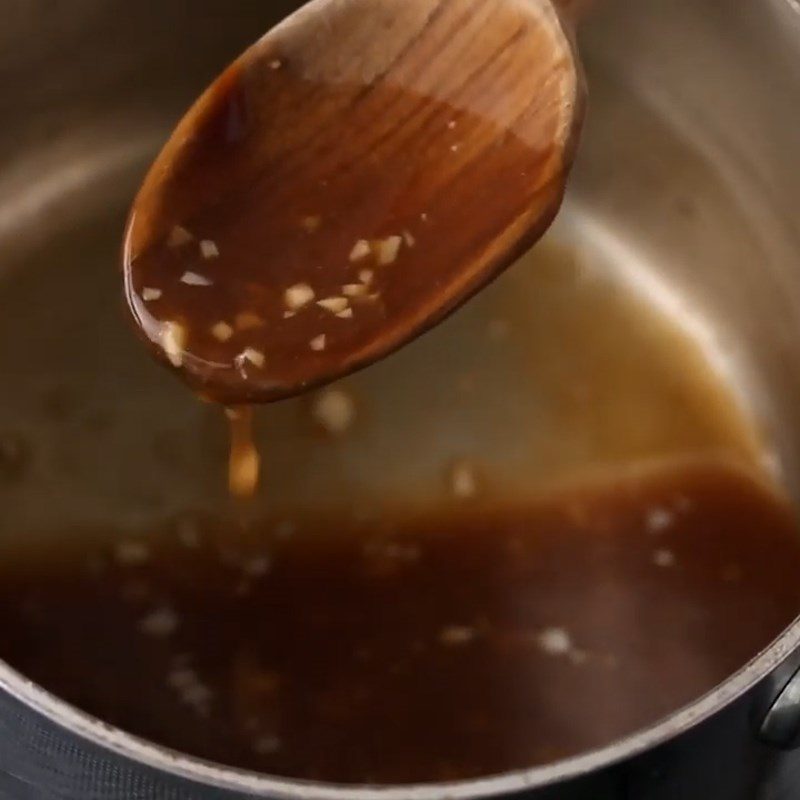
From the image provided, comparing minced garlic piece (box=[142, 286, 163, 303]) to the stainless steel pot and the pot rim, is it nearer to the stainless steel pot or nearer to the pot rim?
the stainless steel pot

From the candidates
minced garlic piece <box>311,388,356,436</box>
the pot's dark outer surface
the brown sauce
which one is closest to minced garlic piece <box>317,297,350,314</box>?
the brown sauce

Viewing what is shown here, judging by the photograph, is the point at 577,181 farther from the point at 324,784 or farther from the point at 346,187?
the point at 324,784

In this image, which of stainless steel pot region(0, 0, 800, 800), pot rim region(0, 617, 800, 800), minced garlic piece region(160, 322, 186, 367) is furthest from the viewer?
stainless steel pot region(0, 0, 800, 800)

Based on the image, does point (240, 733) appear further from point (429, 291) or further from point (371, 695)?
point (429, 291)

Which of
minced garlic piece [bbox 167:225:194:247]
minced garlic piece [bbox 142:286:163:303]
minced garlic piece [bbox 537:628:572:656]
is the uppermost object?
minced garlic piece [bbox 167:225:194:247]

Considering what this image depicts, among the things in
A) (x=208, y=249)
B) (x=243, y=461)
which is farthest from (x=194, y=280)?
(x=243, y=461)

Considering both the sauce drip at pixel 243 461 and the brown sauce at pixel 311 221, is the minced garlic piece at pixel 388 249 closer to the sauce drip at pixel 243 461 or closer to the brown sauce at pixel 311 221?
the brown sauce at pixel 311 221
